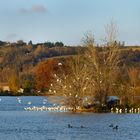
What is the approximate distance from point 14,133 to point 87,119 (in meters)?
13.6

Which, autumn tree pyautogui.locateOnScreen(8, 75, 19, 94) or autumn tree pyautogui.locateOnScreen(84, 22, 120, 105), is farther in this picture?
autumn tree pyautogui.locateOnScreen(8, 75, 19, 94)

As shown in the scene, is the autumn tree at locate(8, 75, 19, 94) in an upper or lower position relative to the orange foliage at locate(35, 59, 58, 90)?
lower

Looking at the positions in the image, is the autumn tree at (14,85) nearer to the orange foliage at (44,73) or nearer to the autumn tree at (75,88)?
the orange foliage at (44,73)

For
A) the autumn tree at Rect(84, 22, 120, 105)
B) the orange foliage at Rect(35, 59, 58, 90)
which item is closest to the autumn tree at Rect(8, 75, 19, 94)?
the orange foliage at Rect(35, 59, 58, 90)

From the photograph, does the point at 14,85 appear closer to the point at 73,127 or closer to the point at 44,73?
the point at 44,73

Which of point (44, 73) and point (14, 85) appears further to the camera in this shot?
point (44, 73)

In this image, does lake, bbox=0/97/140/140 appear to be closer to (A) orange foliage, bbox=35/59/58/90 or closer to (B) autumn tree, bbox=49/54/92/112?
(B) autumn tree, bbox=49/54/92/112

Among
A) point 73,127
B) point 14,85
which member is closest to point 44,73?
point 14,85

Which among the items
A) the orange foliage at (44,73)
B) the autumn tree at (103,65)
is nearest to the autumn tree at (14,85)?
the orange foliage at (44,73)

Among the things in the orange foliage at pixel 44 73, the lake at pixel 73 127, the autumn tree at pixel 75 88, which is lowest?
the lake at pixel 73 127

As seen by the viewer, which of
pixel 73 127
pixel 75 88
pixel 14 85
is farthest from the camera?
pixel 14 85

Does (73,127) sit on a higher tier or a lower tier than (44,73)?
lower

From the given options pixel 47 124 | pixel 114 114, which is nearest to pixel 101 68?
pixel 114 114

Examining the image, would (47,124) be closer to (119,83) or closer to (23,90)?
(119,83)
